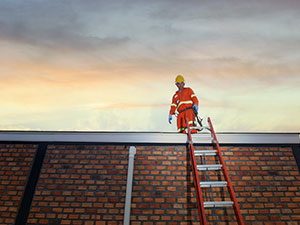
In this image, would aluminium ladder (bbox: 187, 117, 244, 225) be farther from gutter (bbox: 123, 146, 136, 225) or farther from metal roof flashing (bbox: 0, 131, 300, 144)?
gutter (bbox: 123, 146, 136, 225)

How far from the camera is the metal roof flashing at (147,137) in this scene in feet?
12.7

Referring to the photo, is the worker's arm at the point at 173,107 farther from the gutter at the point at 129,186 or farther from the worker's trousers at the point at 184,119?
the gutter at the point at 129,186

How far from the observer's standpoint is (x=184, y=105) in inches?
192

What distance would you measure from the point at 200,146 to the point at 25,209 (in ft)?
11.4

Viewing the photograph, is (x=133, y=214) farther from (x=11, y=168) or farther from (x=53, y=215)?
(x=11, y=168)

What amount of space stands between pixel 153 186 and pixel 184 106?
2190 millimetres

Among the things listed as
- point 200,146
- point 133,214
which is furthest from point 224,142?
point 133,214

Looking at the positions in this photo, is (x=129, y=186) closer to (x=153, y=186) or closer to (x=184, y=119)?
(x=153, y=186)

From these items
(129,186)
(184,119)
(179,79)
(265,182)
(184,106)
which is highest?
(179,79)

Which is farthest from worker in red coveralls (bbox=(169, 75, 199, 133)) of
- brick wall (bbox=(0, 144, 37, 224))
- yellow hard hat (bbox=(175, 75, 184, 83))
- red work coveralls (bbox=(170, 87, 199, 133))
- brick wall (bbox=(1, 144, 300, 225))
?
brick wall (bbox=(0, 144, 37, 224))

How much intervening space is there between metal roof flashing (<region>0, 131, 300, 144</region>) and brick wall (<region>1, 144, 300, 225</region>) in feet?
0.48

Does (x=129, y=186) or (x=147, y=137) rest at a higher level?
(x=147, y=137)

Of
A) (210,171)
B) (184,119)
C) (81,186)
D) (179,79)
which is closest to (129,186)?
(81,186)

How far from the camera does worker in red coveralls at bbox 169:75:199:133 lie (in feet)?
15.6
